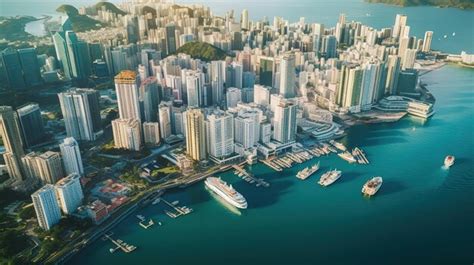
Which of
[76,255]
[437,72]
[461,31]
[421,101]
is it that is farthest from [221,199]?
[461,31]

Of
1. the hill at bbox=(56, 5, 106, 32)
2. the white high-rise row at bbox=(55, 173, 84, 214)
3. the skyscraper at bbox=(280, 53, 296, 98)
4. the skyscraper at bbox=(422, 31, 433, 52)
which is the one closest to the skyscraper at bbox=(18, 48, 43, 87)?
the white high-rise row at bbox=(55, 173, 84, 214)

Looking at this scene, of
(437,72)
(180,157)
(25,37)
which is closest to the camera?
(180,157)

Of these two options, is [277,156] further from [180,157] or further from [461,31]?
[461,31]

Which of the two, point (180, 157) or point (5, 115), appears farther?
point (180, 157)

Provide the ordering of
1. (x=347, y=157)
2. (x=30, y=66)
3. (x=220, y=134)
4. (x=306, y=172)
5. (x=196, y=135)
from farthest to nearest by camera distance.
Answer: (x=30, y=66), (x=347, y=157), (x=220, y=134), (x=196, y=135), (x=306, y=172)

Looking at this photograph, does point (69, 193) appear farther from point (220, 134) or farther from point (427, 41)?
point (427, 41)

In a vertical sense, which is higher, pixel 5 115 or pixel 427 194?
pixel 5 115

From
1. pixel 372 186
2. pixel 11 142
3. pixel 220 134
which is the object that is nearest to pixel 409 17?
A: pixel 372 186

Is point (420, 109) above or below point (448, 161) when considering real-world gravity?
above
